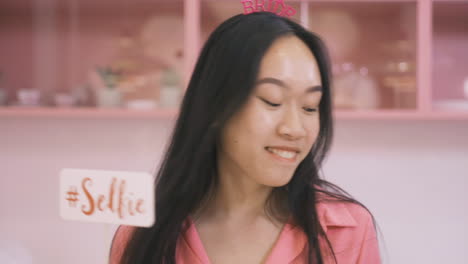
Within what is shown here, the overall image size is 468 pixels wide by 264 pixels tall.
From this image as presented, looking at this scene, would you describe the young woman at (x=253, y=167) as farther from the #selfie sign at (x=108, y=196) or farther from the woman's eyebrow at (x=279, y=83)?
the #selfie sign at (x=108, y=196)

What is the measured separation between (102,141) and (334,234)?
136cm

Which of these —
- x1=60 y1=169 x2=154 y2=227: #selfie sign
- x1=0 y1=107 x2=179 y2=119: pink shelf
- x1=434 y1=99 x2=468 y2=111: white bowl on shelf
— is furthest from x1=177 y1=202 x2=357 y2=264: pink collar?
x1=434 y1=99 x2=468 y2=111: white bowl on shelf

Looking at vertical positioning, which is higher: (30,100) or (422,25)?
(422,25)

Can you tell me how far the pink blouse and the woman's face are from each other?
0.50 feet

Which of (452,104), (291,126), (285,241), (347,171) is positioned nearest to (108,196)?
(291,126)

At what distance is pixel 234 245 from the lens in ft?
2.79

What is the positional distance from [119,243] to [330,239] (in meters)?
0.37

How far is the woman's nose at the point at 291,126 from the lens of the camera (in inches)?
27.2

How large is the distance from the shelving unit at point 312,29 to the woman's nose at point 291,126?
97 cm

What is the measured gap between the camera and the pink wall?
6.30 ft

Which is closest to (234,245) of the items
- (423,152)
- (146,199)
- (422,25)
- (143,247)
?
(143,247)

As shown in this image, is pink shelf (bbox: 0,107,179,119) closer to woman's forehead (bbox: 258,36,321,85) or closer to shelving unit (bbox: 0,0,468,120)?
shelving unit (bbox: 0,0,468,120)

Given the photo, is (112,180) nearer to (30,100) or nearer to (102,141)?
(30,100)

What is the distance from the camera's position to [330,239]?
853 millimetres
